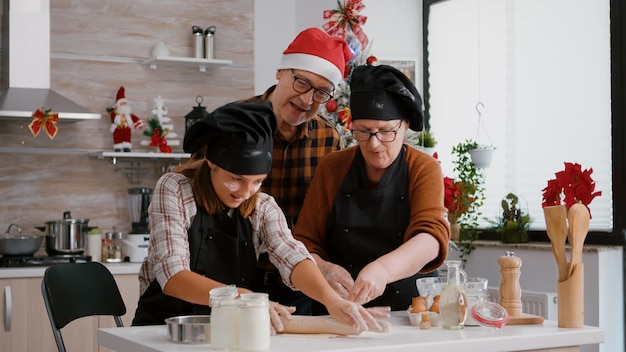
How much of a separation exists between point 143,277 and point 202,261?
19cm

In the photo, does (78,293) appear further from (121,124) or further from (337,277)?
(121,124)

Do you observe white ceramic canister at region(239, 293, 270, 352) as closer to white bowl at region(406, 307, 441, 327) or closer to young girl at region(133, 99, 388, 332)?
young girl at region(133, 99, 388, 332)

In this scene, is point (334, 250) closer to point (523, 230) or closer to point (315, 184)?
point (315, 184)

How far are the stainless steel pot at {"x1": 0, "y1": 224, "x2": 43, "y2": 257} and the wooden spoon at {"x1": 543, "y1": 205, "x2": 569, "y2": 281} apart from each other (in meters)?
3.14

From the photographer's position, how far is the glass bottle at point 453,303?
2.11 m

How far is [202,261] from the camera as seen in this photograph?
90.8 inches

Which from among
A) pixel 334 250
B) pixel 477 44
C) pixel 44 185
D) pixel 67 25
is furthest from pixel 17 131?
pixel 334 250

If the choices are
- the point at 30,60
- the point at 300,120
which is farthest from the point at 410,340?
the point at 30,60

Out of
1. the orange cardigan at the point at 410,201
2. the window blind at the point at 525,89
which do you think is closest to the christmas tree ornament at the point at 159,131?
the window blind at the point at 525,89

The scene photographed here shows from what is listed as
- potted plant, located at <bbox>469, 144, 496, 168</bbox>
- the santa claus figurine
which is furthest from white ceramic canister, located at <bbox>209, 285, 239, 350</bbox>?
the santa claus figurine

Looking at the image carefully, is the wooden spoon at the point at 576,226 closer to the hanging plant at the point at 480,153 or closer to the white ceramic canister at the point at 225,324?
the white ceramic canister at the point at 225,324

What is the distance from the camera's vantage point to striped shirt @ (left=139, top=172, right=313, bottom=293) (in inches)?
83.4

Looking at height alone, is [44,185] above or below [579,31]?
below

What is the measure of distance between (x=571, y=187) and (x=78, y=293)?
1.84 metres
